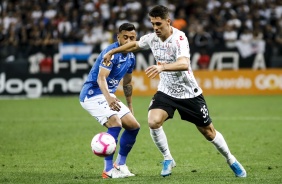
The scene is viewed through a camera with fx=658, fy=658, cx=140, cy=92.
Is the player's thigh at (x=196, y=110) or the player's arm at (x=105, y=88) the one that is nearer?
the player's arm at (x=105, y=88)

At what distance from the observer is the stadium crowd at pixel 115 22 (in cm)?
2530

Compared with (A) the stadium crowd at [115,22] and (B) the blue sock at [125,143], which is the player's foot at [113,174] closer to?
(B) the blue sock at [125,143]

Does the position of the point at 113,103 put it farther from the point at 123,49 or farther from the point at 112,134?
the point at 123,49

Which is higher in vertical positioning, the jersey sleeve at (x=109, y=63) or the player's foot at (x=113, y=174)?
the jersey sleeve at (x=109, y=63)

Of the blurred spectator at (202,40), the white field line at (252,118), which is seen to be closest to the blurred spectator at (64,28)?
the blurred spectator at (202,40)

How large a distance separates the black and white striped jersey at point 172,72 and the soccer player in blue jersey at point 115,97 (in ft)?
1.72

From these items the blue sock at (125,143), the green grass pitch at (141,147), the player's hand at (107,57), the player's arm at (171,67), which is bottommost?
the green grass pitch at (141,147)

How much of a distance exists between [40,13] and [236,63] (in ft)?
29.7

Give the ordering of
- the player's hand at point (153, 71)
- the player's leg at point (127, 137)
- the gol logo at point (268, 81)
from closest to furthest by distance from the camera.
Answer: the player's hand at point (153, 71) < the player's leg at point (127, 137) < the gol logo at point (268, 81)

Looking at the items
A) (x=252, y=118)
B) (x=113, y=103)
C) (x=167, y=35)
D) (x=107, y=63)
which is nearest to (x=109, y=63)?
(x=107, y=63)

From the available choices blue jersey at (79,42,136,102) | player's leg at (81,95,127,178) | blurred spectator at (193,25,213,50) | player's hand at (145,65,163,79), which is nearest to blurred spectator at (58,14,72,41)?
blurred spectator at (193,25,213,50)

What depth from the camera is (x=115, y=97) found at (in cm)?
896

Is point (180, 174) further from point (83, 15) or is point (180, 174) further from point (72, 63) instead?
point (83, 15)

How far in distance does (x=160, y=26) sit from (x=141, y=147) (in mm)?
4497
